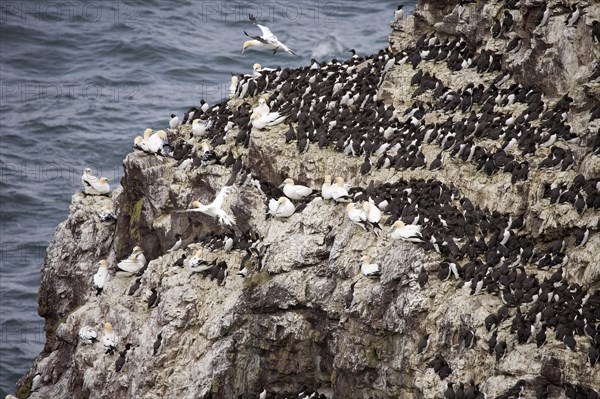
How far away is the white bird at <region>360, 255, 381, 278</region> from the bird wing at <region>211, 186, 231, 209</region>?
15.7ft

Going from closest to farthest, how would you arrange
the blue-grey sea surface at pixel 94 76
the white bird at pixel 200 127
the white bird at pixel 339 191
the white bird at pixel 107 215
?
the white bird at pixel 339 191, the white bird at pixel 200 127, the white bird at pixel 107 215, the blue-grey sea surface at pixel 94 76

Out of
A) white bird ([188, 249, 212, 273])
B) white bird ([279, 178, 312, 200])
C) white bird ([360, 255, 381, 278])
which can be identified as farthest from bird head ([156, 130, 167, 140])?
white bird ([360, 255, 381, 278])

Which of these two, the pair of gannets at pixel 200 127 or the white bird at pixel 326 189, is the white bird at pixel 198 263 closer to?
the white bird at pixel 326 189

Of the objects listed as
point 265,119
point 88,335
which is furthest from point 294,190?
point 88,335

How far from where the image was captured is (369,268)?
26.9 meters

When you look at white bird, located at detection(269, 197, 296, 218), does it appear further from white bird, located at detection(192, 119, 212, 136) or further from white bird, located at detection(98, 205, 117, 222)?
white bird, located at detection(98, 205, 117, 222)

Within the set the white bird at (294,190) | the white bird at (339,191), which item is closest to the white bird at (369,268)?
the white bird at (339,191)

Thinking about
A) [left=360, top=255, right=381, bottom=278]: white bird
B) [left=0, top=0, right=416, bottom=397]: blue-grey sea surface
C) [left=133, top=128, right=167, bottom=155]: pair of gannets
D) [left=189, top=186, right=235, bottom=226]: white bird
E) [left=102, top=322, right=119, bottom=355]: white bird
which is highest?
[left=360, top=255, right=381, bottom=278]: white bird

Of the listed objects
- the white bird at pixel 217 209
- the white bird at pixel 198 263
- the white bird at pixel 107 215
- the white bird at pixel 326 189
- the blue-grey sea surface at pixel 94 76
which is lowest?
the blue-grey sea surface at pixel 94 76

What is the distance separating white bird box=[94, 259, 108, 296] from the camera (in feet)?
109

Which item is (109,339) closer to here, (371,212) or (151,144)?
(151,144)

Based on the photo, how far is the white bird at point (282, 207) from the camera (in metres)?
29.1

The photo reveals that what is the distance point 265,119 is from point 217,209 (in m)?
3.20

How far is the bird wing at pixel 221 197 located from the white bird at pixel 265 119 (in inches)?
78.6
